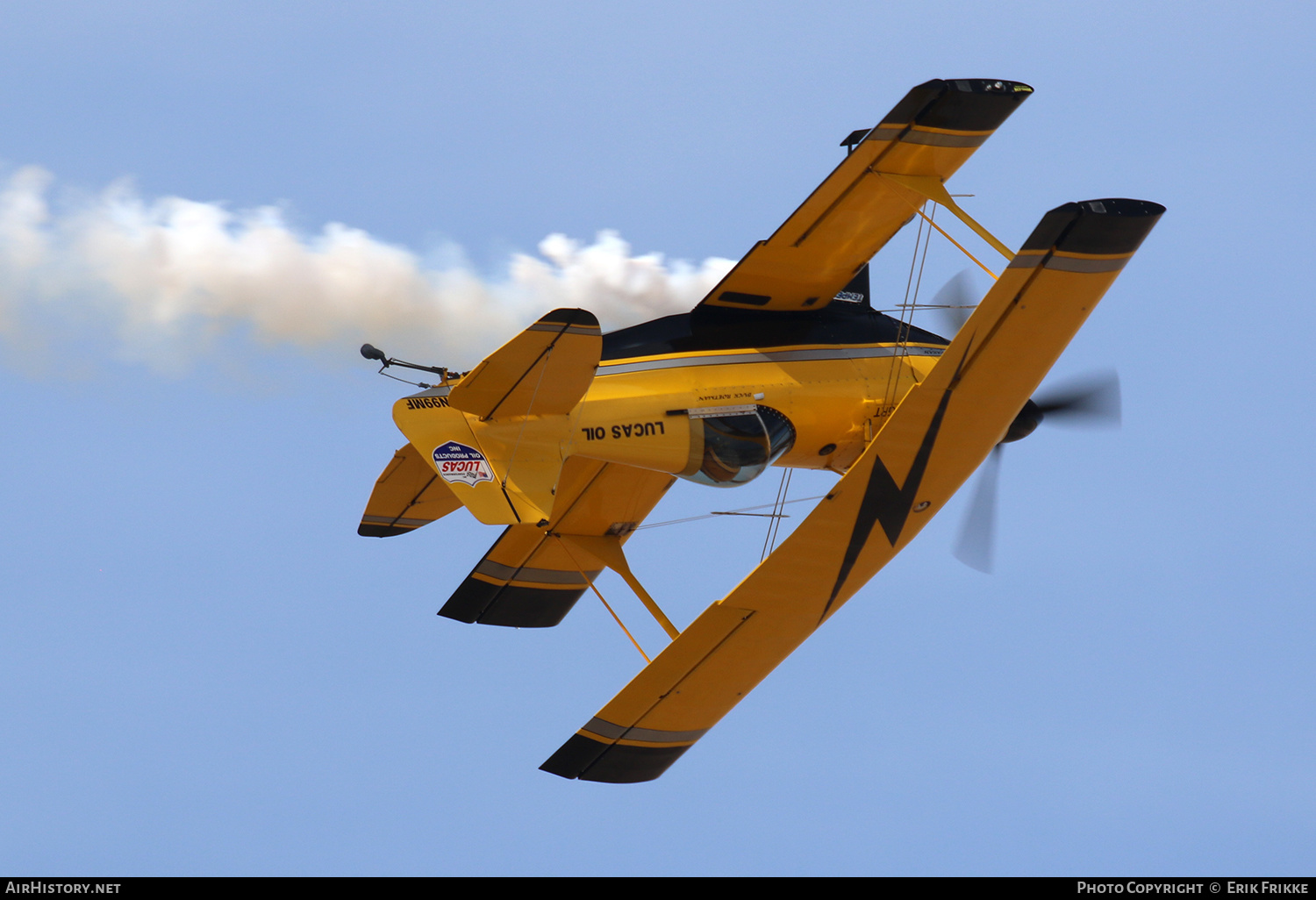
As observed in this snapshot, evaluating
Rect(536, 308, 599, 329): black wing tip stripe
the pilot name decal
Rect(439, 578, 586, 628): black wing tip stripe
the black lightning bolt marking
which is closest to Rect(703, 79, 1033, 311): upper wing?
the black lightning bolt marking

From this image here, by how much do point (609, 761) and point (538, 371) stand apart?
199 inches

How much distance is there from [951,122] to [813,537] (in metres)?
3.97

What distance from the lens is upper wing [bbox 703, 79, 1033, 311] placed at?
589 inches

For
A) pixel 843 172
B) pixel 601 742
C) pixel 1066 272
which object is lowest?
pixel 601 742

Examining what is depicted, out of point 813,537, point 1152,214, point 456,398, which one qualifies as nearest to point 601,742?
point 813,537

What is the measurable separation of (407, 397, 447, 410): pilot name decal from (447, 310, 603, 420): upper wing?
21 cm

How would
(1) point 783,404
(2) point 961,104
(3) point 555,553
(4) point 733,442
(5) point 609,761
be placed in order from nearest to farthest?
(2) point 961,104, (4) point 733,442, (1) point 783,404, (5) point 609,761, (3) point 555,553

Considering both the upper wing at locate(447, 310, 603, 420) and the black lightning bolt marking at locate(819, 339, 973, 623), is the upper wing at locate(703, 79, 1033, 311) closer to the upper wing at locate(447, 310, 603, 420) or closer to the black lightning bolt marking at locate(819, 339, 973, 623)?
the black lightning bolt marking at locate(819, 339, 973, 623)

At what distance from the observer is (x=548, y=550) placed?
1805 centimetres

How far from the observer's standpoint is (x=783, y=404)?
1566 cm

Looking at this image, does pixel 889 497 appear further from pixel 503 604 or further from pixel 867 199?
pixel 503 604

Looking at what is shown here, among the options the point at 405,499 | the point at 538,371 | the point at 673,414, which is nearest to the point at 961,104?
the point at 673,414

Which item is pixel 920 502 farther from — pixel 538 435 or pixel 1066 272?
pixel 538 435

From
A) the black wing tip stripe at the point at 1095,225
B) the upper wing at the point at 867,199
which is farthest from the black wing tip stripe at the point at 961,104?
the black wing tip stripe at the point at 1095,225
